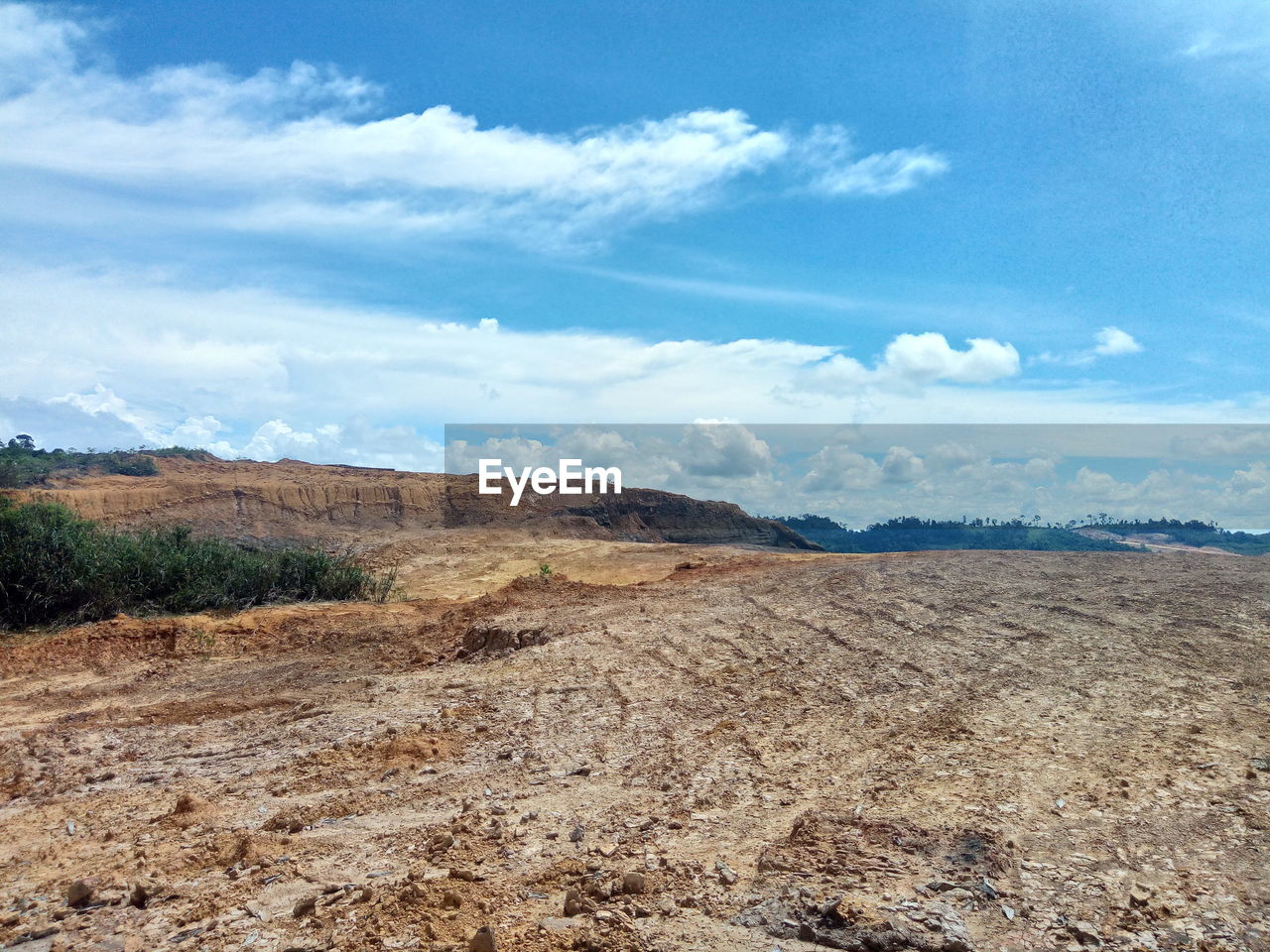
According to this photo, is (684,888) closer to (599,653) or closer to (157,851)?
(157,851)

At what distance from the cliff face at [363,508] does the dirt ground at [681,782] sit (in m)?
22.4

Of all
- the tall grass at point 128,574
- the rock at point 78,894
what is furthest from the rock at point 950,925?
the tall grass at point 128,574

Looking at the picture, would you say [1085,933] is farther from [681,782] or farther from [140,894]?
[140,894]

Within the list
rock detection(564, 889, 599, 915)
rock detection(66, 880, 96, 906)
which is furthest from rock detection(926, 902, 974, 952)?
rock detection(66, 880, 96, 906)

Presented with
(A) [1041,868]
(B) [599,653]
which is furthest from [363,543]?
(A) [1041,868]

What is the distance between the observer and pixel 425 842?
5000mm

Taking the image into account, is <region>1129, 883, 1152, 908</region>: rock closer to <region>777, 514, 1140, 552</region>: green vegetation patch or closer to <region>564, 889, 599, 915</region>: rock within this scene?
<region>564, 889, 599, 915</region>: rock

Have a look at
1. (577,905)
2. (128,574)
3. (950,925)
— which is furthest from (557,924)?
(128,574)

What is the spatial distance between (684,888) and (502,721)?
406 cm

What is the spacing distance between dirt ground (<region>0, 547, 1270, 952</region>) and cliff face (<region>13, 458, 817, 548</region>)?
22.4 m

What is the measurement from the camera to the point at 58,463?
146 ft

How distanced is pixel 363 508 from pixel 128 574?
24.5 m

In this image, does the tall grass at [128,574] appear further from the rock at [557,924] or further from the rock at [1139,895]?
the rock at [1139,895]

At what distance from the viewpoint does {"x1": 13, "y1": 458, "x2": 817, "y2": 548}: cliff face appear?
33.3 metres
